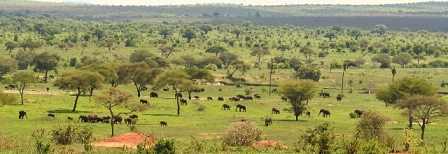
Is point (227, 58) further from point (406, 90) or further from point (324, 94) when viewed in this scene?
point (406, 90)

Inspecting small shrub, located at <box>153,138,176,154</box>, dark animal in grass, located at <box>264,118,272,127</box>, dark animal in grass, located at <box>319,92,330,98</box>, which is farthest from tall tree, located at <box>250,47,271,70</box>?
small shrub, located at <box>153,138,176,154</box>

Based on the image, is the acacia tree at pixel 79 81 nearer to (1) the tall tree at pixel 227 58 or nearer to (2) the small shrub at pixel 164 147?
(2) the small shrub at pixel 164 147

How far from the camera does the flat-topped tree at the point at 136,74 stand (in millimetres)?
75875

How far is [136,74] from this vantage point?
7594 cm

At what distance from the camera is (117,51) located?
13450cm

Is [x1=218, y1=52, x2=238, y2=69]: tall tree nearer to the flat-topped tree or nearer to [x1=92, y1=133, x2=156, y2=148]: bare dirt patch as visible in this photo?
the flat-topped tree

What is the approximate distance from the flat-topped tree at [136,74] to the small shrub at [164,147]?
169ft

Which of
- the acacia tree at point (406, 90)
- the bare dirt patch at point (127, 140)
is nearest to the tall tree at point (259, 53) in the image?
the acacia tree at point (406, 90)

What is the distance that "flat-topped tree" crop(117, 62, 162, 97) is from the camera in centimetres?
7588

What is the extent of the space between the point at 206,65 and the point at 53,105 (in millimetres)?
47704

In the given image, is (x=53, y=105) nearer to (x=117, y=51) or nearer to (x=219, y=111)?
(x=219, y=111)

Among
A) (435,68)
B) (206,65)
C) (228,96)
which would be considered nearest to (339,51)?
(435,68)

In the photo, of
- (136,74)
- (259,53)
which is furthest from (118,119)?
(259,53)

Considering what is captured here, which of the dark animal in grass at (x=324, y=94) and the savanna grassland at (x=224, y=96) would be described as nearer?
the savanna grassland at (x=224, y=96)
